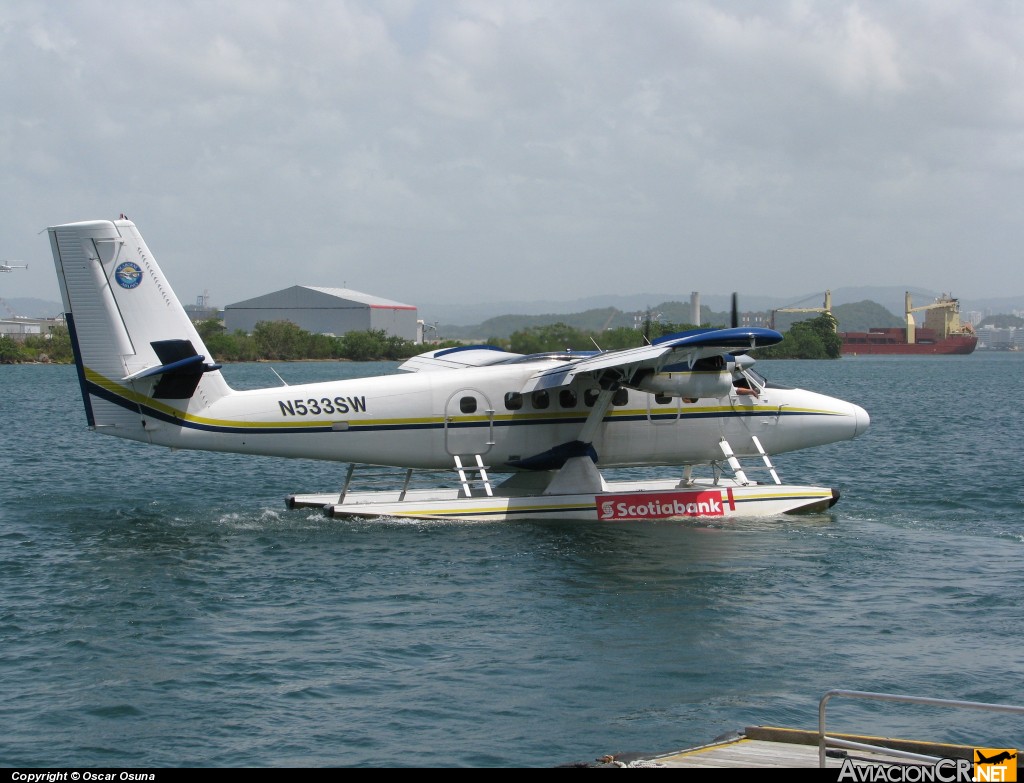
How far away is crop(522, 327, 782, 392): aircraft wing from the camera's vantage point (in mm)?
18141

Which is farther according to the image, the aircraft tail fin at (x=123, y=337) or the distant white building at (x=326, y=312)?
the distant white building at (x=326, y=312)

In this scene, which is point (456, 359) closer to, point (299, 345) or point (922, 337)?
point (299, 345)

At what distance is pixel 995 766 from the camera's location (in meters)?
7.63

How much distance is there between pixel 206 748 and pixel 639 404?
13.2 m

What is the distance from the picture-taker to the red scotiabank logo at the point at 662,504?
21.0m

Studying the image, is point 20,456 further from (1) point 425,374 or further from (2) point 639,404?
(2) point 639,404

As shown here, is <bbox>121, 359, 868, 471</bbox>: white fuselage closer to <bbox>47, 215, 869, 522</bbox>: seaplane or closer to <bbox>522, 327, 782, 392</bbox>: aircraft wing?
<bbox>47, 215, 869, 522</bbox>: seaplane

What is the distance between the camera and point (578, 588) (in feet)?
52.9

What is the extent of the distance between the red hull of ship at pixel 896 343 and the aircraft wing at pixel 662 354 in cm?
16667

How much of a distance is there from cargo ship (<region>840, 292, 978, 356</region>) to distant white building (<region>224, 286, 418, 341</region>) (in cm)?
8234

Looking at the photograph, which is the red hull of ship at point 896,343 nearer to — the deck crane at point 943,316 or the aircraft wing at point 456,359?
the deck crane at point 943,316

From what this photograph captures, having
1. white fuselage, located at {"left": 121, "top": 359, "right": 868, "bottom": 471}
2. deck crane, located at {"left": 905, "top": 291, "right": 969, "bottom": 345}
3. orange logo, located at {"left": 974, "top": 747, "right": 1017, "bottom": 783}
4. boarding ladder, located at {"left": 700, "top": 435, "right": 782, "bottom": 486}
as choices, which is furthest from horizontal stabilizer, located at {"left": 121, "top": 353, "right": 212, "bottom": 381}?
deck crane, located at {"left": 905, "top": 291, "right": 969, "bottom": 345}

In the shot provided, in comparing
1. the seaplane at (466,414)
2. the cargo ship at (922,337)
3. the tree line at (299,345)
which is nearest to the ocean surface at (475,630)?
the seaplane at (466,414)

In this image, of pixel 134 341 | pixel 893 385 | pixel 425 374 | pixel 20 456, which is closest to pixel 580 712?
pixel 425 374
